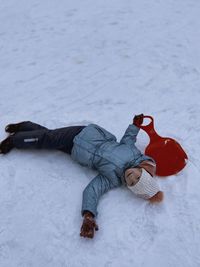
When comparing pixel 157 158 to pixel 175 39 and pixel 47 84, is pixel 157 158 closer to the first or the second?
pixel 47 84

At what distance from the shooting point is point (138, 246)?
5.97ft

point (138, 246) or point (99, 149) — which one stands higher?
point (99, 149)

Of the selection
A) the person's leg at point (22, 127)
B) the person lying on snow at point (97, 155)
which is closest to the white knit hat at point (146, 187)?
the person lying on snow at point (97, 155)

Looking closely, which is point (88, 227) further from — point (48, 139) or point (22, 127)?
point (22, 127)

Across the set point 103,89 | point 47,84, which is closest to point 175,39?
point 103,89

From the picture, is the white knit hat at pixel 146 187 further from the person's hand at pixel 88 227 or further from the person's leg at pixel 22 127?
the person's leg at pixel 22 127

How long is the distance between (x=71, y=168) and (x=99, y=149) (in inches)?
7.5

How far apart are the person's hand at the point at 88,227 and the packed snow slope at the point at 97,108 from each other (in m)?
0.05

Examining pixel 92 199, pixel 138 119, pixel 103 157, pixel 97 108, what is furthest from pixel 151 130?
pixel 92 199

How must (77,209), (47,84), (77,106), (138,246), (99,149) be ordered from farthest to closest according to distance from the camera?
1. (47,84)
2. (77,106)
3. (99,149)
4. (77,209)
5. (138,246)

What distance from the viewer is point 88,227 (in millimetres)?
1822

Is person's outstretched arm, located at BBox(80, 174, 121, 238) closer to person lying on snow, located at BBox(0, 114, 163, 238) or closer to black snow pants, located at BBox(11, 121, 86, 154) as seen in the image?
person lying on snow, located at BBox(0, 114, 163, 238)

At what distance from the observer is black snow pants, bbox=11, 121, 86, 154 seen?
2213mm

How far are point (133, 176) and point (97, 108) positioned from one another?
0.76 metres
